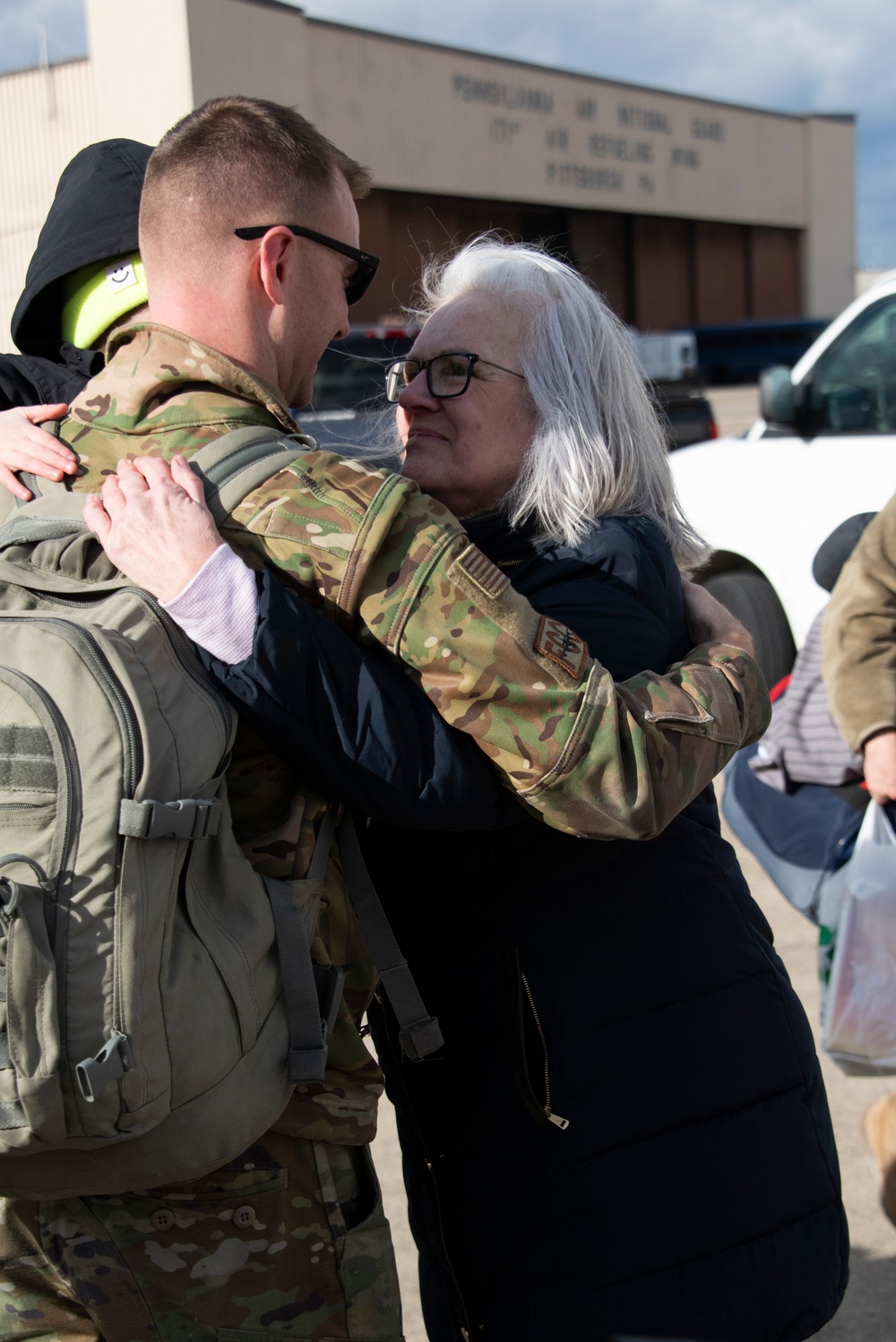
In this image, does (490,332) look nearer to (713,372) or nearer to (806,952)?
(806,952)

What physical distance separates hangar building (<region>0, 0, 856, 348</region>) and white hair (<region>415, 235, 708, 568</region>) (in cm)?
1754

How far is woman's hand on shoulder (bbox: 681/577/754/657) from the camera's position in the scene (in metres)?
1.86

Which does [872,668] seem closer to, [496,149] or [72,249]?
[72,249]

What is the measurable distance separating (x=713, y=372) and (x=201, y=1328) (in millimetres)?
35608

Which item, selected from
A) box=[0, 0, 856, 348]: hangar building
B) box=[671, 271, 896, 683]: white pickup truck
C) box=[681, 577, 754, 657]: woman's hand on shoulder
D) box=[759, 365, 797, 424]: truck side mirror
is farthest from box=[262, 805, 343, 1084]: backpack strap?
box=[0, 0, 856, 348]: hangar building

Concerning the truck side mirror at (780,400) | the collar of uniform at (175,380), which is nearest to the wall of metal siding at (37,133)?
the truck side mirror at (780,400)

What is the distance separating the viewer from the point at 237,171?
162 centimetres

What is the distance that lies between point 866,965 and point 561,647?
5.24 ft

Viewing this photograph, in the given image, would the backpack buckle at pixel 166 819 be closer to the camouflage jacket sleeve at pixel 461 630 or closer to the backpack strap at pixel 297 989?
the backpack strap at pixel 297 989

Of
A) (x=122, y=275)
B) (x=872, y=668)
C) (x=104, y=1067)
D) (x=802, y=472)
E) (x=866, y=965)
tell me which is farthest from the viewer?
(x=802, y=472)

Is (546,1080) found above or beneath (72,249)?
beneath

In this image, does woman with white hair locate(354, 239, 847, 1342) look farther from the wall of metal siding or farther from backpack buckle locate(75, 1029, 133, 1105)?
the wall of metal siding

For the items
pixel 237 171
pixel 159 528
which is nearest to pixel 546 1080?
pixel 159 528

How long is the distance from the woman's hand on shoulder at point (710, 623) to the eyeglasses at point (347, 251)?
26.2 inches
